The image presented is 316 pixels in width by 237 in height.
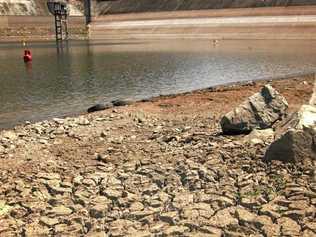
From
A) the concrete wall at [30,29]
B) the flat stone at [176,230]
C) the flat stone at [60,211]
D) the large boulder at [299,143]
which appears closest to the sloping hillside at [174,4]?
the concrete wall at [30,29]

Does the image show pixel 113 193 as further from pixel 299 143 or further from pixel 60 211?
pixel 299 143

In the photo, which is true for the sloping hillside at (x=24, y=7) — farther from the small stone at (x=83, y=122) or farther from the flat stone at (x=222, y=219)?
the flat stone at (x=222, y=219)

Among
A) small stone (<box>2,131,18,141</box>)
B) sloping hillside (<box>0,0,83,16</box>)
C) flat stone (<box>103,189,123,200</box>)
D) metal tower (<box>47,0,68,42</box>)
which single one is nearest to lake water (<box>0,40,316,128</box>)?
small stone (<box>2,131,18,141</box>)

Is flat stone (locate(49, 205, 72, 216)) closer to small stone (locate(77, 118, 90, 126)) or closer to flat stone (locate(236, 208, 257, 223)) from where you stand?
flat stone (locate(236, 208, 257, 223))

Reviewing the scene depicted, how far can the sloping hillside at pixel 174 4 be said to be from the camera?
112344mm

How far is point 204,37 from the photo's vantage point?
356ft

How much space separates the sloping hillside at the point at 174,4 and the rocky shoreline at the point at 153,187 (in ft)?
334

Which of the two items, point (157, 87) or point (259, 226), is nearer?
point (259, 226)

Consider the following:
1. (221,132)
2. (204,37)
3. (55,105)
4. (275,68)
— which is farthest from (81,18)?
(221,132)

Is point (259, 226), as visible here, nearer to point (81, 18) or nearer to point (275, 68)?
point (275, 68)

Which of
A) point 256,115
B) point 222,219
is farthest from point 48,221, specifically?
point 256,115

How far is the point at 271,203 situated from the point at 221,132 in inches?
224

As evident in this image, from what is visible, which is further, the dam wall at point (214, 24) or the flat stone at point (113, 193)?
the dam wall at point (214, 24)

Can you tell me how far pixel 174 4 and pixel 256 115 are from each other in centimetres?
12248
